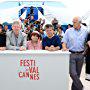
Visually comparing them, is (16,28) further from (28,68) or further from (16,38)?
(28,68)

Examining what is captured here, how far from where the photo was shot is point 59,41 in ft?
18.3

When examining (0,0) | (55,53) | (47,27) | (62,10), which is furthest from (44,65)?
(0,0)

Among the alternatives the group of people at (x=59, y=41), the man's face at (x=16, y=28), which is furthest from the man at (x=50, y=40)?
the man's face at (x=16, y=28)

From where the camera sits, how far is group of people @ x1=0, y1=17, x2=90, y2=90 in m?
5.44

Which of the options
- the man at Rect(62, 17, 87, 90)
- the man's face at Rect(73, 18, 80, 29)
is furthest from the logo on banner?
the man's face at Rect(73, 18, 80, 29)

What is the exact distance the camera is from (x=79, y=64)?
607 centimetres

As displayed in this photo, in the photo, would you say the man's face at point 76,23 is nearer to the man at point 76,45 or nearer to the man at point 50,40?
the man at point 76,45

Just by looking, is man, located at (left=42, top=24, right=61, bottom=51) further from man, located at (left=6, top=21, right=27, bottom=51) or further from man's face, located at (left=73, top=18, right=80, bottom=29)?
man's face, located at (left=73, top=18, right=80, bottom=29)

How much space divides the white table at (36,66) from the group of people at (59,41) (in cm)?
49

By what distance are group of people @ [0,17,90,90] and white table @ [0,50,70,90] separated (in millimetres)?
486

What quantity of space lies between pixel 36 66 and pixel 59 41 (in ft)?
3.12

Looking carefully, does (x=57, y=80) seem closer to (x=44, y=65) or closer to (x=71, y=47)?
(x=44, y=65)

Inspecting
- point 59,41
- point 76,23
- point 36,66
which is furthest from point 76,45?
point 36,66

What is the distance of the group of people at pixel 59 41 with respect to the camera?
5.44 metres
